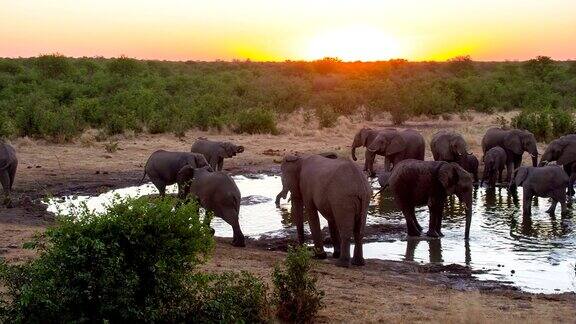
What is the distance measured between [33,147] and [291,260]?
18411 millimetres

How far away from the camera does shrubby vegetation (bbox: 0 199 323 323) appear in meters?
6.33

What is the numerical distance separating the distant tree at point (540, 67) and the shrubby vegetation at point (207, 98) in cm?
9

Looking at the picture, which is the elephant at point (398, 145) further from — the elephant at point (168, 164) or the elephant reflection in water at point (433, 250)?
the elephant reflection in water at point (433, 250)

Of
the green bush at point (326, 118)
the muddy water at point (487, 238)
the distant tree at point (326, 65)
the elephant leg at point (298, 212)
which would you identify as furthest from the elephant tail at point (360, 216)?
the distant tree at point (326, 65)

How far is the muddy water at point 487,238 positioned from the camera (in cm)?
1054

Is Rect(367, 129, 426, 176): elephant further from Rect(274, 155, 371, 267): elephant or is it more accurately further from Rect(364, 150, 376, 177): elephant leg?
Rect(274, 155, 371, 267): elephant

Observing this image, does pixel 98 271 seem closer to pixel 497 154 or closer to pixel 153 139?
pixel 497 154

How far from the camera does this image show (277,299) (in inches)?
289

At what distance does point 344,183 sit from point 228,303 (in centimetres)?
365

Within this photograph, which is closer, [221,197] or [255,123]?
[221,197]

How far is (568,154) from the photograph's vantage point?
1819 centimetres

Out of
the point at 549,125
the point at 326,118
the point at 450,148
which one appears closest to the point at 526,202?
the point at 450,148

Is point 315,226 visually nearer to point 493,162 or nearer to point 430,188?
point 430,188

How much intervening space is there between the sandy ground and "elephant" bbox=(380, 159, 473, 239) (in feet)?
7.65
